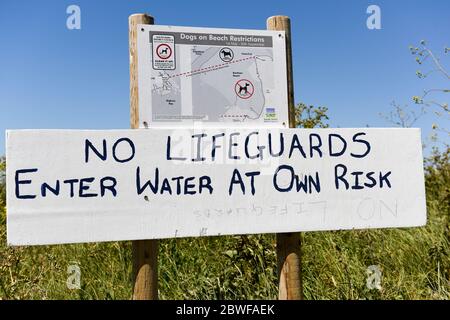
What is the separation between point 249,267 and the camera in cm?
306

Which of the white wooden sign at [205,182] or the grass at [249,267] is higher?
the white wooden sign at [205,182]

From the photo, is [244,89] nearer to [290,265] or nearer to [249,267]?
[290,265]

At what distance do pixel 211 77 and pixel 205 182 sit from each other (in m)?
0.63

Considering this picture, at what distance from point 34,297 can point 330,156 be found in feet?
7.57

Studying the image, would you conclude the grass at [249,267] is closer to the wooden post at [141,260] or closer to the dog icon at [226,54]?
the wooden post at [141,260]

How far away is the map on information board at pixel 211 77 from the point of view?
230cm

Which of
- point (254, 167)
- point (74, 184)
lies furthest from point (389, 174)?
point (74, 184)

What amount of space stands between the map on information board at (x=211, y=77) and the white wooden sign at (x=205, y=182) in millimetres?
113

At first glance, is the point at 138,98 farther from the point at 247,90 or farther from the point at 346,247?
the point at 346,247

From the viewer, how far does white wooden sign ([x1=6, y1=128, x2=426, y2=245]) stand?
7.00 feet

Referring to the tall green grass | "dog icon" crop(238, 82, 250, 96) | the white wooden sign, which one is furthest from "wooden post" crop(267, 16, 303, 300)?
the tall green grass

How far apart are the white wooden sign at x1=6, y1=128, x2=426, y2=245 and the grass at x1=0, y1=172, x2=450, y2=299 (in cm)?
73

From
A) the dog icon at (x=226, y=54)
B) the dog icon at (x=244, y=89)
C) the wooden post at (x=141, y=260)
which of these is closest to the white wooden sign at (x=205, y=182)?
the wooden post at (x=141, y=260)

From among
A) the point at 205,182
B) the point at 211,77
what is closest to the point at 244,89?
the point at 211,77
